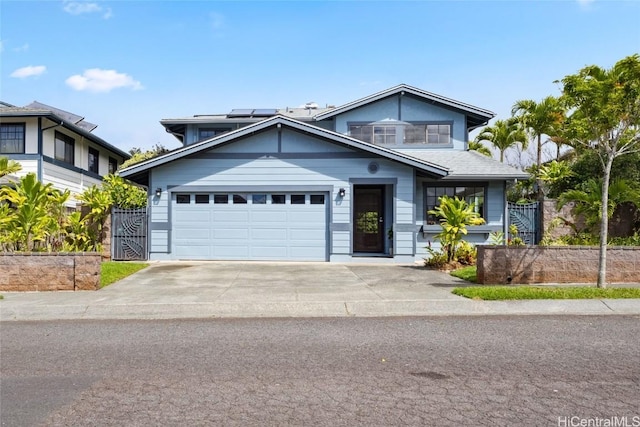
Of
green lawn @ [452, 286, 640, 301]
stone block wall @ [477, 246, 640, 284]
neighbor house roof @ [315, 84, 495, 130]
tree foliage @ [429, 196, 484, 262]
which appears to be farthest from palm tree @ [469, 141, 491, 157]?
green lawn @ [452, 286, 640, 301]

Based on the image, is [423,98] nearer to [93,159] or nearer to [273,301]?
[273,301]

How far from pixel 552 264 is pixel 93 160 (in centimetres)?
2347

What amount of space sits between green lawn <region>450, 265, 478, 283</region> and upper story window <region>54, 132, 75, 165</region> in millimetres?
17968

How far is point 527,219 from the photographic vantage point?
56.5 ft

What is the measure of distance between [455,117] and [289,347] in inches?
610

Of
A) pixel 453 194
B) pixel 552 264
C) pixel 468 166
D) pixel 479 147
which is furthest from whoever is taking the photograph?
pixel 479 147

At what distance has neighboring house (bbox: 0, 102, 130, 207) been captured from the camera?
19.5 metres

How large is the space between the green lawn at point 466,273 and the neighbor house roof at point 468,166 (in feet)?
12.6

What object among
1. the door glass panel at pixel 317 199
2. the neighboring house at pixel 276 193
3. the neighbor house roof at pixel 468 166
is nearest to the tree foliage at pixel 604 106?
the neighbor house roof at pixel 468 166

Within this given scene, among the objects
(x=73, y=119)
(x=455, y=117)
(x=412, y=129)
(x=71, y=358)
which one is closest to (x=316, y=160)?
(x=412, y=129)

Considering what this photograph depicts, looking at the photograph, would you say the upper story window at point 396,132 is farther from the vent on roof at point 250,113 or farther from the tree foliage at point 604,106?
the tree foliage at point 604,106

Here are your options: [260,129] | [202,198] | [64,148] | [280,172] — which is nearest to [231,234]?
[202,198]

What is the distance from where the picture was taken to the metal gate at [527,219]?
17078 millimetres

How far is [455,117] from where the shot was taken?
1917cm
